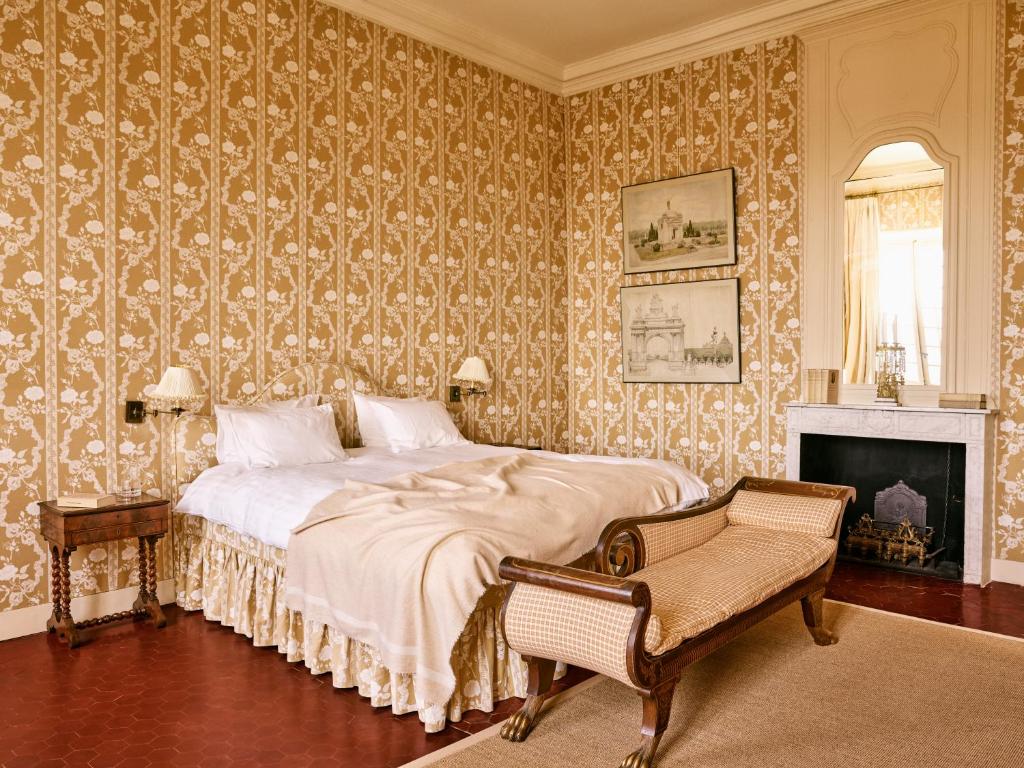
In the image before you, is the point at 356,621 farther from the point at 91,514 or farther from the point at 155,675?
the point at 91,514

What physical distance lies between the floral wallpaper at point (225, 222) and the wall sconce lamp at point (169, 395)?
0.27 ft

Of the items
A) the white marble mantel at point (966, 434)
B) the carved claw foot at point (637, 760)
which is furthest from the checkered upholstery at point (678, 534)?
the white marble mantel at point (966, 434)

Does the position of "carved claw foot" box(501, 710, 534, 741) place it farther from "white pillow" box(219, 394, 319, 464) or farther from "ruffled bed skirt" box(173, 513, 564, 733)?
"white pillow" box(219, 394, 319, 464)

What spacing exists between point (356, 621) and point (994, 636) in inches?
118

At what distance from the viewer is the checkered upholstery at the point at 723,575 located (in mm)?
2504

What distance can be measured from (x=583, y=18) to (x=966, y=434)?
12.8ft

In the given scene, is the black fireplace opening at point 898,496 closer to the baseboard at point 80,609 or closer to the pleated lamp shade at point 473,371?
the pleated lamp shade at point 473,371

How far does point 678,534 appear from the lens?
337 centimetres

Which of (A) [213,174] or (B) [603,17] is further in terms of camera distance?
(B) [603,17]

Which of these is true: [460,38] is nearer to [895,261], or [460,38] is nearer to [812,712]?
[895,261]

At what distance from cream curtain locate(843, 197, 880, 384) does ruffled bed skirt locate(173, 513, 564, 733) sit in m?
3.25

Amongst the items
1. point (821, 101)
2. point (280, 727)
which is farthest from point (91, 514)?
point (821, 101)

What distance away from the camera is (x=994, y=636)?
359cm

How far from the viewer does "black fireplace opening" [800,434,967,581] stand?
4.77m
